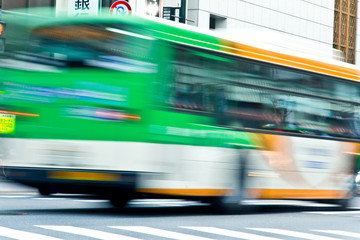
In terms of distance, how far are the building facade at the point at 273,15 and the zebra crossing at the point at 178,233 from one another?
22.6 meters

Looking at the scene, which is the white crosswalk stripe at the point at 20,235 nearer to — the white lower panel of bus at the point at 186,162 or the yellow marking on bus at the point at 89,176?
the yellow marking on bus at the point at 89,176

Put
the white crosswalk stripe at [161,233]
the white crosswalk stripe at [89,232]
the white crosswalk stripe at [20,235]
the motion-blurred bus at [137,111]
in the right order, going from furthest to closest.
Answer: the motion-blurred bus at [137,111], the white crosswalk stripe at [161,233], the white crosswalk stripe at [89,232], the white crosswalk stripe at [20,235]

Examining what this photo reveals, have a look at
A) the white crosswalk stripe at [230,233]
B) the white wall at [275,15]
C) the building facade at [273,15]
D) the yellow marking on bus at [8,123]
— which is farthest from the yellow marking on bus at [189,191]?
the white wall at [275,15]

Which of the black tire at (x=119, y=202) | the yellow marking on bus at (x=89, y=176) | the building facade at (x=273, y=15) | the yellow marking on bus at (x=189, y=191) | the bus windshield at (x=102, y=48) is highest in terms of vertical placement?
the building facade at (x=273, y=15)

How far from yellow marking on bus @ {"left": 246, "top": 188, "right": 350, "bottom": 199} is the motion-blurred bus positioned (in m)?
0.06

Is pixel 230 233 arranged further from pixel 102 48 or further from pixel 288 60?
pixel 288 60

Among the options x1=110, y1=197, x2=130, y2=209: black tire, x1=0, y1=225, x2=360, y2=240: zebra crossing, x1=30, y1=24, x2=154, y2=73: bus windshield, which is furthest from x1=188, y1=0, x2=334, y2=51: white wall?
x1=0, y1=225, x2=360, y2=240: zebra crossing

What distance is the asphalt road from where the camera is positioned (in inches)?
374

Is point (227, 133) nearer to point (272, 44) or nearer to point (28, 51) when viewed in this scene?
point (272, 44)

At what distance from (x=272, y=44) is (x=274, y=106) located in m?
1.20

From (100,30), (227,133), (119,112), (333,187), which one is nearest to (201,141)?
(227,133)

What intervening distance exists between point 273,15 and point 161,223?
3800 centimetres

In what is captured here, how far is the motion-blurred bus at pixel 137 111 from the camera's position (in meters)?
11.4

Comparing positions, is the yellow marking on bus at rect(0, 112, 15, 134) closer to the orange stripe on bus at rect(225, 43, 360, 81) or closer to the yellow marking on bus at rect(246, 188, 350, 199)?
the orange stripe on bus at rect(225, 43, 360, 81)
